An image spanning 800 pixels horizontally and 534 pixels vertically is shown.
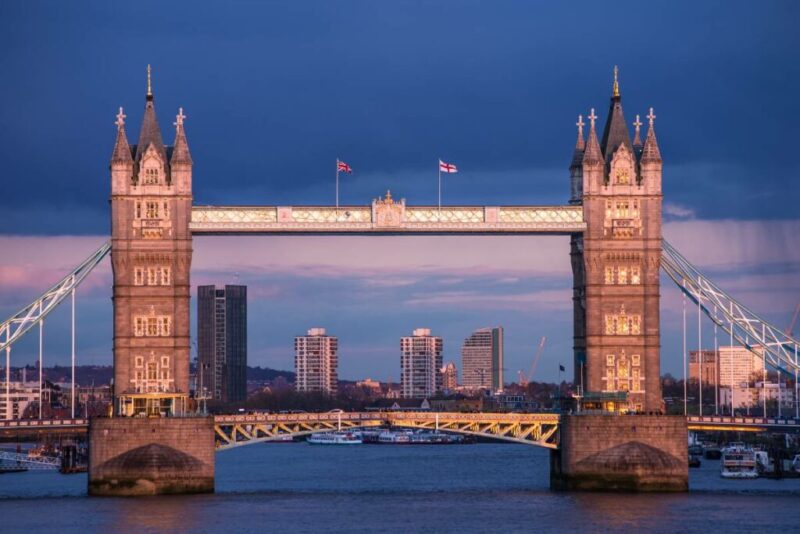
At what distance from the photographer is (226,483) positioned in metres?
162

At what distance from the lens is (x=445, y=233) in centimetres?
13825

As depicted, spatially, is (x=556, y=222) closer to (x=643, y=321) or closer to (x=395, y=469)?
(x=643, y=321)

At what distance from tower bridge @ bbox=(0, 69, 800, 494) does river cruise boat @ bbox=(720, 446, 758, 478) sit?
2651 cm

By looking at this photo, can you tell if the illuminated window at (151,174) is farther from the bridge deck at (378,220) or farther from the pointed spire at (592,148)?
the pointed spire at (592,148)

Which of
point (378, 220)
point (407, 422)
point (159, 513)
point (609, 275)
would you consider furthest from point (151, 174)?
point (609, 275)

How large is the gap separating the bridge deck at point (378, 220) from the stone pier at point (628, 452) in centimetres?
1385

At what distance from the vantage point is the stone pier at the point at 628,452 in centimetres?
13375

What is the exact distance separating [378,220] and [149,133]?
657 inches

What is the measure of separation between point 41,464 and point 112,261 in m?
66.8

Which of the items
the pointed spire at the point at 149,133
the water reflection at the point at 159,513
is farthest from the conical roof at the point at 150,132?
the water reflection at the point at 159,513

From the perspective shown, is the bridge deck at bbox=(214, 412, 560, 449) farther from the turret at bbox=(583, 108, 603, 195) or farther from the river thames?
the turret at bbox=(583, 108, 603, 195)

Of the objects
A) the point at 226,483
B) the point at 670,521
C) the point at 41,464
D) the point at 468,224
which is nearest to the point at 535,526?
the point at 670,521

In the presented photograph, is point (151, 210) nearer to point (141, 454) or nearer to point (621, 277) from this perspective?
point (141, 454)

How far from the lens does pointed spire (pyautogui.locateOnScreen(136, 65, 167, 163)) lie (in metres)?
137
